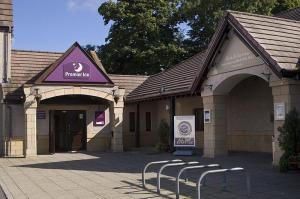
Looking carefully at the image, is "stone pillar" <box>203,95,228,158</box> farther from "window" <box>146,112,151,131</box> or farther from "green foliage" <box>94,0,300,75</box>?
"green foliage" <box>94,0,300,75</box>

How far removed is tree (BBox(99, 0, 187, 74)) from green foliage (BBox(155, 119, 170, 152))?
16.9 metres

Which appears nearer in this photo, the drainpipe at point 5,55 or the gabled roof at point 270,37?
the gabled roof at point 270,37

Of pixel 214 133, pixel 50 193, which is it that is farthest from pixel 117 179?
pixel 214 133

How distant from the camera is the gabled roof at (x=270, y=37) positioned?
14.5m

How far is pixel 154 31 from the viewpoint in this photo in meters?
40.4

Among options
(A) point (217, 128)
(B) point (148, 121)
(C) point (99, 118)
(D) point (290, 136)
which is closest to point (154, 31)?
(B) point (148, 121)

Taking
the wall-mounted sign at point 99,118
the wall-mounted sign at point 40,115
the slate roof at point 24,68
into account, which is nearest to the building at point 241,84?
the wall-mounted sign at point 99,118

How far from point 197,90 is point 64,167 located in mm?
6757

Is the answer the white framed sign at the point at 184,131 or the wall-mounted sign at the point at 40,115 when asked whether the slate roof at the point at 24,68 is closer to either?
the wall-mounted sign at the point at 40,115

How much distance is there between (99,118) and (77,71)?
12.5 feet

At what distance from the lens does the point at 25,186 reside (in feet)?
41.8

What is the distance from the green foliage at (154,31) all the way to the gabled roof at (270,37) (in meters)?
21.4

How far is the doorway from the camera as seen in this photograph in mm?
25562

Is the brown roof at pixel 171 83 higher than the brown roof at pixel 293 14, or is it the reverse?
the brown roof at pixel 293 14
